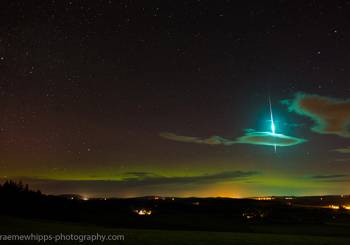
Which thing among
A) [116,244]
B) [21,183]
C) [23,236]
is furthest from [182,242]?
[21,183]

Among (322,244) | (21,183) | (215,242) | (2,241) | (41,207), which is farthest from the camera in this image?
(21,183)

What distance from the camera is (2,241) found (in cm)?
2597

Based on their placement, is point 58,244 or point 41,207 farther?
point 41,207

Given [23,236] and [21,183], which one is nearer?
[23,236]

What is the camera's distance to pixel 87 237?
103 feet

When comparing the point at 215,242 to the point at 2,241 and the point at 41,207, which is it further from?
the point at 41,207

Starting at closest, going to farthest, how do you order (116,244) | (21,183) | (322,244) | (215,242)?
(116,244), (215,242), (322,244), (21,183)

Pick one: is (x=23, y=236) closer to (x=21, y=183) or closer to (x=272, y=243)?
(x=272, y=243)

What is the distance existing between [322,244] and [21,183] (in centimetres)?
9230

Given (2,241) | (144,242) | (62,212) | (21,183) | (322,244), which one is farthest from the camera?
(21,183)

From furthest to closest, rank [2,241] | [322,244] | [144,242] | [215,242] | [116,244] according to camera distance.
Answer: [322,244]
[215,242]
[144,242]
[116,244]
[2,241]

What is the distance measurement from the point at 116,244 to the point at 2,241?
7.48m

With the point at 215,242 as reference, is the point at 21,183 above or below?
above

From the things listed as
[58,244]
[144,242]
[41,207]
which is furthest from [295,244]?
[41,207]
